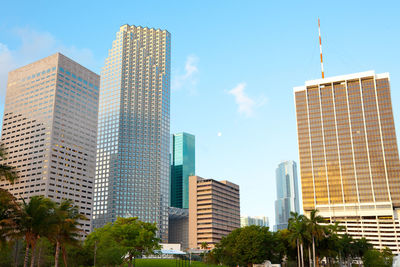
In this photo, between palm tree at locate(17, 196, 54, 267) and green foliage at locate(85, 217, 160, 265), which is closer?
palm tree at locate(17, 196, 54, 267)

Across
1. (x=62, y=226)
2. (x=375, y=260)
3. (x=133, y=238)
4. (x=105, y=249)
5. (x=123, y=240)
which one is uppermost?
(x=62, y=226)

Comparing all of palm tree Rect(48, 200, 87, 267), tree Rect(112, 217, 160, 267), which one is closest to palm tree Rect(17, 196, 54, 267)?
palm tree Rect(48, 200, 87, 267)

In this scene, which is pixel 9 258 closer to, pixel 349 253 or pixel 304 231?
pixel 304 231

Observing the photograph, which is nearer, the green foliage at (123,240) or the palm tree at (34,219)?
the palm tree at (34,219)

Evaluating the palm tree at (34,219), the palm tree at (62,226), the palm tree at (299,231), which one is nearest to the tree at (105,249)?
the palm tree at (62,226)

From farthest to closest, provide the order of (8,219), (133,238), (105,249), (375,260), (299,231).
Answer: (375,260)
(133,238)
(299,231)
(105,249)
(8,219)

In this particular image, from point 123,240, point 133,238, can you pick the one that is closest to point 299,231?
point 133,238

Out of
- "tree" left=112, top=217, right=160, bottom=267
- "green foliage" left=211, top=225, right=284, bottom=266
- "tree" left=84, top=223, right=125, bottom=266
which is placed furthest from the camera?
"green foliage" left=211, top=225, right=284, bottom=266

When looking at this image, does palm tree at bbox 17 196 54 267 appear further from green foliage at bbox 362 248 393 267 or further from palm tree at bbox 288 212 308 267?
green foliage at bbox 362 248 393 267

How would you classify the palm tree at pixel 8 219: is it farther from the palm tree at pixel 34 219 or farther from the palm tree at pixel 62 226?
the palm tree at pixel 62 226

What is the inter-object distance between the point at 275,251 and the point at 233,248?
12041mm

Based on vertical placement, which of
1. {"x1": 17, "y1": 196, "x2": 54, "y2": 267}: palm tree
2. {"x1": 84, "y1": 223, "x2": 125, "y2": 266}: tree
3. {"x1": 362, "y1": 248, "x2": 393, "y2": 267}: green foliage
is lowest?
{"x1": 362, "y1": 248, "x2": 393, "y2": 267}: green foliage

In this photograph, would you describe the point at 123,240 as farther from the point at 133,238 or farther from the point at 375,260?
the point at 375,260

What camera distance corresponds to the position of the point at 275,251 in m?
120
